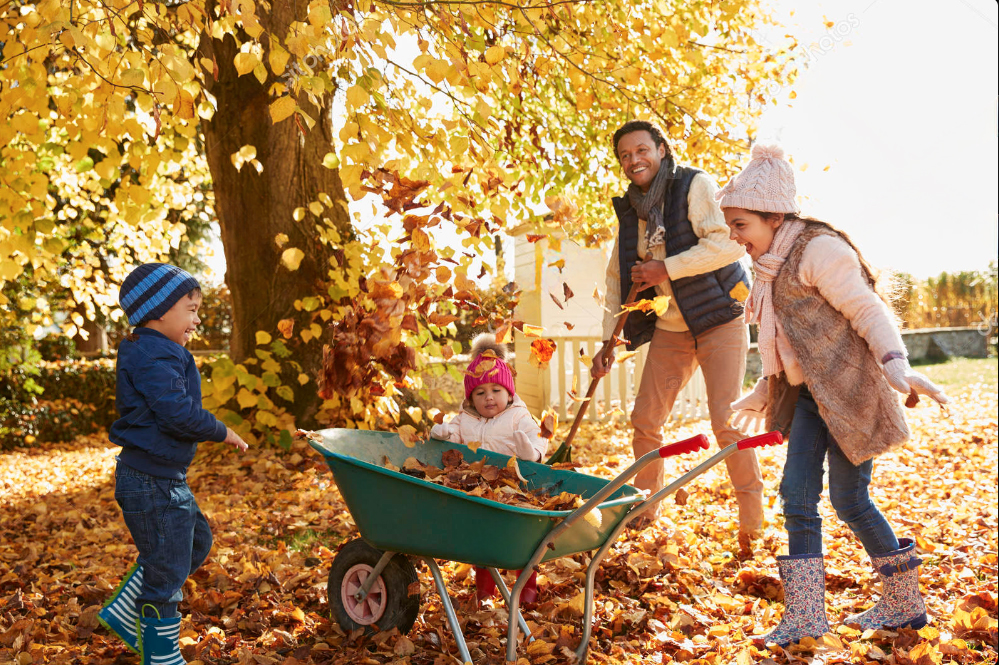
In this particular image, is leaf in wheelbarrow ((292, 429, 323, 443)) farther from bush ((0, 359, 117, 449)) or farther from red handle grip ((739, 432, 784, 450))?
bush ((0, 359, 117, 449))

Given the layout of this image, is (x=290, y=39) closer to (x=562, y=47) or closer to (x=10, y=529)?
(x=562, y=47)

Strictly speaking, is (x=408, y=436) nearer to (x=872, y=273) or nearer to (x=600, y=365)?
(x=600, y=365)

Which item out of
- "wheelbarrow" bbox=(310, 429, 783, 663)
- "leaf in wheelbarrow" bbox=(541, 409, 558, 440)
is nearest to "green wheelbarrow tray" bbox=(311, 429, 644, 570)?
"wheelbarrow" bbox=(310, 429, 783, 663)

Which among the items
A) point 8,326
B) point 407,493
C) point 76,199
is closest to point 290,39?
point 407,493

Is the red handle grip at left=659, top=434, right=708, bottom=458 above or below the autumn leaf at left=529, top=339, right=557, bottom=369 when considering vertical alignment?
below

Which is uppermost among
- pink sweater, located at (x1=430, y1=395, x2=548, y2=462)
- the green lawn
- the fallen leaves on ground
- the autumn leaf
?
the autumn leaf

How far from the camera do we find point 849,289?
7.68 ft

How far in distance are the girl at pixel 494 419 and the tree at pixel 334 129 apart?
338mm

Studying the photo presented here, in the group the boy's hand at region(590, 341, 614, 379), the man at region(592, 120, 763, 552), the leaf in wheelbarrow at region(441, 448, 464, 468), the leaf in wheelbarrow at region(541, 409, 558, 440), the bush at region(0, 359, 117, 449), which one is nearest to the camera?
the leaf in wheelbarrow at region(441, 448, 464, 468)

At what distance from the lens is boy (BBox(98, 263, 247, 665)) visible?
7.55 ft

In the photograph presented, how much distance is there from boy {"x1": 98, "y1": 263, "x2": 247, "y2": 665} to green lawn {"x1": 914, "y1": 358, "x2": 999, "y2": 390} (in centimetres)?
1120

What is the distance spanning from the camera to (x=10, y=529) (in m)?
4.56

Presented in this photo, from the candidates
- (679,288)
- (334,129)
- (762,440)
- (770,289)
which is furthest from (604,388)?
(762,440)

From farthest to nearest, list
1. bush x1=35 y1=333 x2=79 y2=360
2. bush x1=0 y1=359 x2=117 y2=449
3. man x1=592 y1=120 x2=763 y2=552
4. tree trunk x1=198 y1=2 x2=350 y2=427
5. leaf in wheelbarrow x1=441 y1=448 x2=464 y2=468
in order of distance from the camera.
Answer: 1. bush x1=35 y1=333 x2=79 y2=360
2. bush x1=0 y1=359 x2=117 y2=449
3. tree trunk x1=198 y1=2 x2=350 y2=427
4. man x1=592 y1=120 x2=763 y2=552
5. leaf in wheelbarrow x1=441 y1=448 x2=464 y2=468
